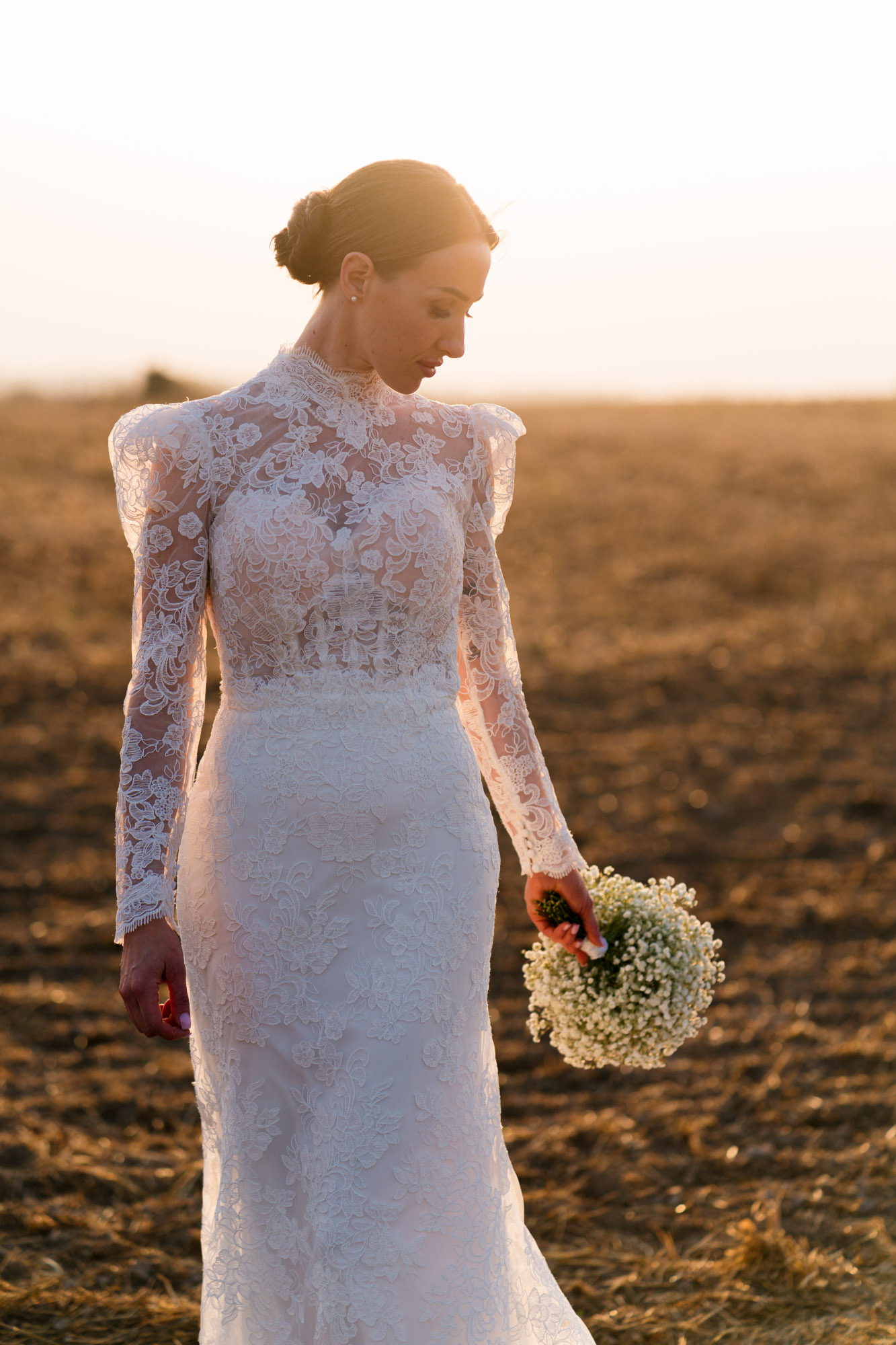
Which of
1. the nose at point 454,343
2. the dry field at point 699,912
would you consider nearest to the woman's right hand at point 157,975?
the nose at point 454,343

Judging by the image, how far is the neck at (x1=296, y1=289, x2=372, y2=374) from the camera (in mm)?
2764

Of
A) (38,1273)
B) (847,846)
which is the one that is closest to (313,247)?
(38,1273)

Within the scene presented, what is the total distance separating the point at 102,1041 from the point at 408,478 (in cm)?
420

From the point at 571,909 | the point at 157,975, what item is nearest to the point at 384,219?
the point at 157,975

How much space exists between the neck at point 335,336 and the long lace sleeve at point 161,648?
325mm

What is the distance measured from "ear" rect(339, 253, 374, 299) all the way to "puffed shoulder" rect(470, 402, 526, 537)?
1.47 feet

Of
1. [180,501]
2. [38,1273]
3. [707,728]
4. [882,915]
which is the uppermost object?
[180,501]

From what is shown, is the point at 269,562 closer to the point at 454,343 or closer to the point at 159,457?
the point at 159,457

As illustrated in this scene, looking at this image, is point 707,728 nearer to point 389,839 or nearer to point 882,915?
point 882,915

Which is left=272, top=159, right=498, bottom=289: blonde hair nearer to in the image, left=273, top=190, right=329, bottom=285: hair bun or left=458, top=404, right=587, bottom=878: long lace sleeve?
left=273, top=190, right=329, bottom=285: hair bun

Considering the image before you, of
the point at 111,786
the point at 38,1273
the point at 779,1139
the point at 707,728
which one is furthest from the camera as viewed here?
the point at 707,728

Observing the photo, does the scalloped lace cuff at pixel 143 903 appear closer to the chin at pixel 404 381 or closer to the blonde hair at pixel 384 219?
the chin at pixel 404 381

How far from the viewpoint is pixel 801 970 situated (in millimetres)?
6578

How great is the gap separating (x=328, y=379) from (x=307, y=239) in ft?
0.96
